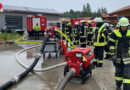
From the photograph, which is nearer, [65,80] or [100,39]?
[65,80]

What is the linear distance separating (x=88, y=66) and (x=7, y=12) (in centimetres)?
3086

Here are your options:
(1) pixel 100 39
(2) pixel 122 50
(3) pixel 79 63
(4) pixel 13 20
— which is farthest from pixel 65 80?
(4) pixel 13 20

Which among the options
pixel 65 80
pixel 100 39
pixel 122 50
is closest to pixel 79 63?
pixel 65 80

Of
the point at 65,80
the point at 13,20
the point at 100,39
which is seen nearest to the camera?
the point at 65,80

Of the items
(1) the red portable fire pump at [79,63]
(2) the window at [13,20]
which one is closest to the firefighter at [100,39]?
(1) the red portable fire pump at [79,63]

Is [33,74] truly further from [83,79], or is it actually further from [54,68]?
[83,79]

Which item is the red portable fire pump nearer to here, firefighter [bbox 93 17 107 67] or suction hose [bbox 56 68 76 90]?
suction hose [bbox 56 68 76 90]

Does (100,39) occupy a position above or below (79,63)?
above

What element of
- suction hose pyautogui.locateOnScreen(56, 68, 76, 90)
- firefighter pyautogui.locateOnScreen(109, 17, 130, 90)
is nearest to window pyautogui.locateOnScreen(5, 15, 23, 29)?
suction hose pyautogui.locateOnScreen(56, 68, 76, 90)

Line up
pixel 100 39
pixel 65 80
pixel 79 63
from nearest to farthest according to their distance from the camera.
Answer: pixel 65 80, pixel 79 63, pixel 100 39

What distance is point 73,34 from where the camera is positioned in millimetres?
12812

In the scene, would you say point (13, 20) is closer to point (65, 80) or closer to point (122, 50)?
point (65, 80)

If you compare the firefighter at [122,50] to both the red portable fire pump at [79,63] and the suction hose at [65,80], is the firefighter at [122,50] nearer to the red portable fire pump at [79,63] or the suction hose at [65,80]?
the red portable fire pump at [79,63]

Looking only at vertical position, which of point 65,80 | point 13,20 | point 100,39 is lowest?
point 65,80
